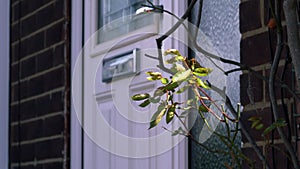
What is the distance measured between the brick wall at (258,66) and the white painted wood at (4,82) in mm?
2343

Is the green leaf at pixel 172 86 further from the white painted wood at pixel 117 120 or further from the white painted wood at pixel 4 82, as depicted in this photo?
the white painted wood at pixel 4 82

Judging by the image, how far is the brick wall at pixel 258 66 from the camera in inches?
99.9

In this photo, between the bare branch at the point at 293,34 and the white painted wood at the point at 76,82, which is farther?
the white painted wood at the point at 76,82

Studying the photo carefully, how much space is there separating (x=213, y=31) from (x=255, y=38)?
20.6 inches

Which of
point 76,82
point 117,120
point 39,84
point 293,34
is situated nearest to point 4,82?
point 39,84

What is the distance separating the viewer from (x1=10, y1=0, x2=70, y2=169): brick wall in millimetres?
4168

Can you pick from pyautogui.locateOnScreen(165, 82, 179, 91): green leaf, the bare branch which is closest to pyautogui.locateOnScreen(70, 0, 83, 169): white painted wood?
pyautogui.locateOnScreen(165, 82, 179, 91): green leaf

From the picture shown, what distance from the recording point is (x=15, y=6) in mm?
4824

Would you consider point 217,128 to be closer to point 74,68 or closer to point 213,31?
point 213,31

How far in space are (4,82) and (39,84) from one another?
1.45ft

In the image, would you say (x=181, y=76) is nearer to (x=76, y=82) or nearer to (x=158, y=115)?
(x=158, y=115)

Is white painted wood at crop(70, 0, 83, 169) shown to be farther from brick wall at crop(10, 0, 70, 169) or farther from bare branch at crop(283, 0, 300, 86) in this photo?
bare branch at crop(283, 0, 300, 86)

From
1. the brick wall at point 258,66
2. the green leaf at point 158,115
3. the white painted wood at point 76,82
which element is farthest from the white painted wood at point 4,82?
the green leaf at point 158,115

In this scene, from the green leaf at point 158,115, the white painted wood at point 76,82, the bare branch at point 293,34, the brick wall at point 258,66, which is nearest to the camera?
the bare branch at point 293,34
